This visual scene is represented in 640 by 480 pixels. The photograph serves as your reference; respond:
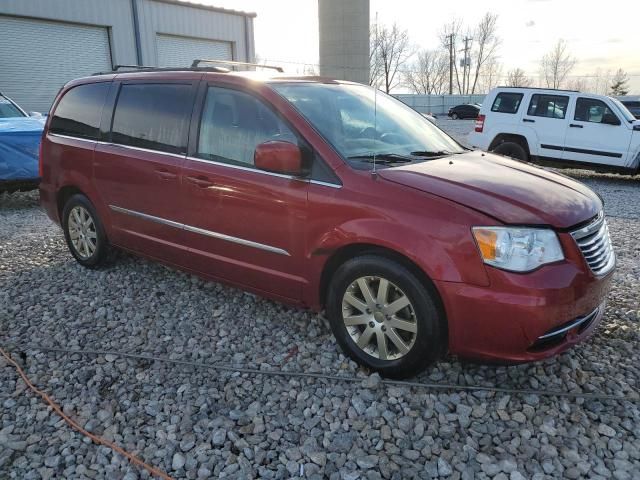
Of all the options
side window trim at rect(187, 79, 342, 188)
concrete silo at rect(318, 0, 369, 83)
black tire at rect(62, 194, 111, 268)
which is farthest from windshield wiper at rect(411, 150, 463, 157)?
concrete silo at rect(318, 0, 369, 83)

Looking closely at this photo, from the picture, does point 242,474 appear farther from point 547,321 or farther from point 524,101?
point 524,101

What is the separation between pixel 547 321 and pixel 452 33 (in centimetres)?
7138

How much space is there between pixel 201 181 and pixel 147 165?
0.65 meters

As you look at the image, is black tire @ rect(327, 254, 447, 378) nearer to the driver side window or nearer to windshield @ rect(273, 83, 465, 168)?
windshield @ rect(273, 83, 465, 168)

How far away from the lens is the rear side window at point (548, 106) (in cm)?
1068

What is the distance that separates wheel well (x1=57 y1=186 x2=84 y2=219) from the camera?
196 inches

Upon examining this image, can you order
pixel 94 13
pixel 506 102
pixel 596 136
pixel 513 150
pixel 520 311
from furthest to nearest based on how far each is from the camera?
pixel 94 13, pixel 506 102, pixel 513 150, pixel 596 136, pixel 520 311

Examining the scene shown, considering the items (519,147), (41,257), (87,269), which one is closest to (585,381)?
(87,269)

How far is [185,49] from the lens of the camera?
20.7m

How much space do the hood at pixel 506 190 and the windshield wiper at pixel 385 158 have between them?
0.40 ft

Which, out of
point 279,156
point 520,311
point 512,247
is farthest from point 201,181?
point 520,311

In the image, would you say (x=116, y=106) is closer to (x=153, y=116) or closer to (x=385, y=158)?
(x=153, y=116)

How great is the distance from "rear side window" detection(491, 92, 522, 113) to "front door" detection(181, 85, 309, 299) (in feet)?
29.5

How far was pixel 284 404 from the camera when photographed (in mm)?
2918
